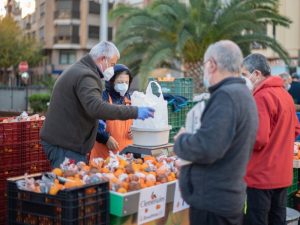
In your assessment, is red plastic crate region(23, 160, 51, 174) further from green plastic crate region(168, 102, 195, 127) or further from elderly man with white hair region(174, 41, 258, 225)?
elderly man with white hair region(174, 41, 258, 225)

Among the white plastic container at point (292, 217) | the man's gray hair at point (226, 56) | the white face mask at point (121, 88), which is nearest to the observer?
the man's gray hair at point (226, 56)

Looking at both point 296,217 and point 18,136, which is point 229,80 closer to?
point 296,217

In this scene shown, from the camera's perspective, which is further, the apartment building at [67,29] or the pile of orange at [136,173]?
the apartment building at [67,29]

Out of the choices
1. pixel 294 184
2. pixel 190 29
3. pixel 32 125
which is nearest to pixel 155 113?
pixel 32 125

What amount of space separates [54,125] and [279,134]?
1711 mm

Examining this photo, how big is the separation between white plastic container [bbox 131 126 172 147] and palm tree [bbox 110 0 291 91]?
9905 mm

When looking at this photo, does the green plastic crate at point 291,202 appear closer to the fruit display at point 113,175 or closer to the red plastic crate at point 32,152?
the fruit display at point 113,175

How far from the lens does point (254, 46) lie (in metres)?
16.2

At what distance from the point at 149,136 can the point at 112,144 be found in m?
0.52

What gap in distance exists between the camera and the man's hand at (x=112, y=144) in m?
4.52

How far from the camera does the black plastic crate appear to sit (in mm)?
2725

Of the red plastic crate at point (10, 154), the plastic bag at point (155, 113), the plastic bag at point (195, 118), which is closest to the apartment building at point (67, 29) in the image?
the red plastic crate at point (10, 154)

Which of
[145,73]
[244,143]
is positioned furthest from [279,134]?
[145,73]

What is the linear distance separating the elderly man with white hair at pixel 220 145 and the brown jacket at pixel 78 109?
114 cm
